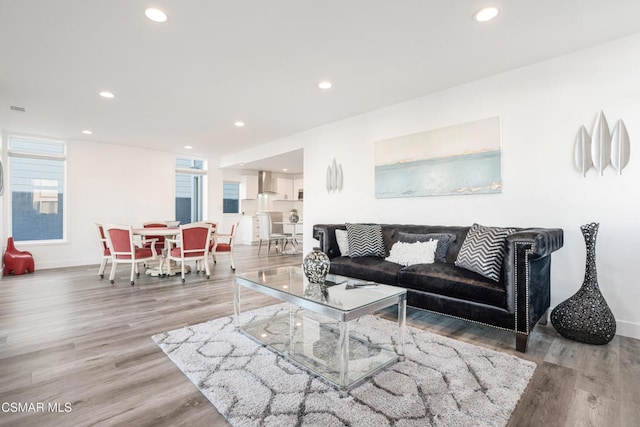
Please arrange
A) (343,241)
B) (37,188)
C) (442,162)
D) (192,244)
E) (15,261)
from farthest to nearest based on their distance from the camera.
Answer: (37,188)
(15,261)
(192,244)
(343,241)
(442,162)

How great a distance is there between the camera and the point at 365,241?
3760mm

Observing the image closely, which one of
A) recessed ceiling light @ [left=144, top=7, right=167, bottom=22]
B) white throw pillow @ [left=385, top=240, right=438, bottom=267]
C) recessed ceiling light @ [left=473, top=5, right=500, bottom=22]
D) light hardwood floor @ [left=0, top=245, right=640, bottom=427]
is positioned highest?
recessed ceiling light @ [left=144, top=7, right=167, bottom=22]

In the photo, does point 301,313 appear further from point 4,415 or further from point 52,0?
point 52,0

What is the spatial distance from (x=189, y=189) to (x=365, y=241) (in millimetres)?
6362

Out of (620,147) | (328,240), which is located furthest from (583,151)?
(328,240)

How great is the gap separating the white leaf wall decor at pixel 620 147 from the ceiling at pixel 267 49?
795 millimetres

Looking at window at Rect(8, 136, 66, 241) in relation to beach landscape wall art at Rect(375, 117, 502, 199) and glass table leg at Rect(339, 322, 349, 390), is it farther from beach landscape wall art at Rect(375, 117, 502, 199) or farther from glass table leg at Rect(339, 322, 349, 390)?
glass table leg at Rect(339, 322, 349, 390)

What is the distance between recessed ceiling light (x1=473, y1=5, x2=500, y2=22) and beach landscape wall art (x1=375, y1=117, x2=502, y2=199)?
125 centimetres

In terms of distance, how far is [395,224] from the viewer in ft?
13.2

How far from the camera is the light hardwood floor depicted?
156cm

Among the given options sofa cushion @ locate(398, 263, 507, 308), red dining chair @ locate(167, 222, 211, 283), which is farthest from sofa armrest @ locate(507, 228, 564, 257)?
red dining chair @ locate(167, 222, 211, 283)

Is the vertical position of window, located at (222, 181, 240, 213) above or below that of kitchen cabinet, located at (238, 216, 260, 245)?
above

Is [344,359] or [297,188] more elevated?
[297,188]

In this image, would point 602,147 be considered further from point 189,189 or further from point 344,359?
point 189,189
